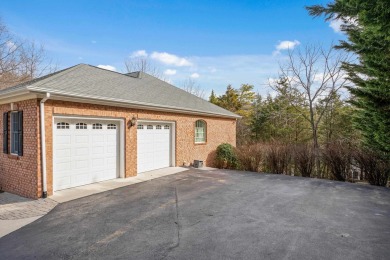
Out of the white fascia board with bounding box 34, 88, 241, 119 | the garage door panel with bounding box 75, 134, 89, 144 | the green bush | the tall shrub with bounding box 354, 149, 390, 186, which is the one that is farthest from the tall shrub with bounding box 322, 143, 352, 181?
the garage door panel with bounding box 75, 134, 89, 144

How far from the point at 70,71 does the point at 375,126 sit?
481 inches

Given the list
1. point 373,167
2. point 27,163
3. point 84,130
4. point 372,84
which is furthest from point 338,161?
point 27,163

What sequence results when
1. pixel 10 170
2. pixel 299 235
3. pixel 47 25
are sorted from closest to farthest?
pixel 299 235 < pixel 10 170 < pixel 47 25

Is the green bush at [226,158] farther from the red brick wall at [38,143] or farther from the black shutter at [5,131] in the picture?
the black shutter at [5,131]

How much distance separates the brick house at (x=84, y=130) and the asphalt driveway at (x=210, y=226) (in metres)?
1.48

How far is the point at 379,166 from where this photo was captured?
347 inches

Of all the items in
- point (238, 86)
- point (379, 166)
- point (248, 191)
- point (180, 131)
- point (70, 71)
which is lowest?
point (248, 191)

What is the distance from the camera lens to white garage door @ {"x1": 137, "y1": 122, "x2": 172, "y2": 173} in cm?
983

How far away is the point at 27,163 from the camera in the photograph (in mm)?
6629

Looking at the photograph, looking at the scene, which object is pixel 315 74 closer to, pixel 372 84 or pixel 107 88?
pixel 372 84

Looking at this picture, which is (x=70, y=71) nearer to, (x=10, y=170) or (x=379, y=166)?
(x=10, y=170)

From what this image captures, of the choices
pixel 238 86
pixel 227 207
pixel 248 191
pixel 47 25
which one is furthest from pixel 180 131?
pixel 238 86

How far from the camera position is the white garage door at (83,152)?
705 cm

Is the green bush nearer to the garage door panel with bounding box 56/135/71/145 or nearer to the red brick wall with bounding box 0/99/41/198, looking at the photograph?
the garage door panel with bounding box 56/135/71/145
